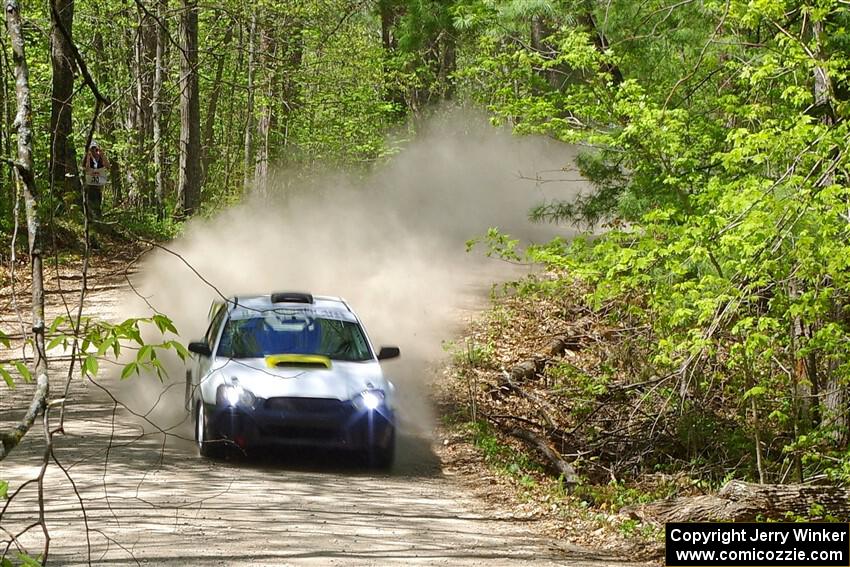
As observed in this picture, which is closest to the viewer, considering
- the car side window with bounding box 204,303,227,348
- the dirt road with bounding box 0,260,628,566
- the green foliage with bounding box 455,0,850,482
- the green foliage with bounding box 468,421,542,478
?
the dirt road with bounding box 0,260,628,566

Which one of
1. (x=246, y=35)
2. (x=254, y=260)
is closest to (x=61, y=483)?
(x=254, y=260)

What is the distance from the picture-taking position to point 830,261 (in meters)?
10.2

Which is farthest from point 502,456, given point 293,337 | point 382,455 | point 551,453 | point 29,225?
point 29,225

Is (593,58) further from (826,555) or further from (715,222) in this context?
(826,555)

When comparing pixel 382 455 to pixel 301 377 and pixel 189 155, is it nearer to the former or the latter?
pixel 301 377

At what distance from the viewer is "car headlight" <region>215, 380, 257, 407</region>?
433 inches

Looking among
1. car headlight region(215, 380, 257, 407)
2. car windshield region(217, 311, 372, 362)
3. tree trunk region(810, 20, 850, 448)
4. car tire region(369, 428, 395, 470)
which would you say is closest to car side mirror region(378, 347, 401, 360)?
car windshield region(217, 311, 372, 362)

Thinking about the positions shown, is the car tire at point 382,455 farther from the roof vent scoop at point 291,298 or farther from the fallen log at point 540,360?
the fallen log at point 540,360

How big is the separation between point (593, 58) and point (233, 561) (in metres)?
9.08

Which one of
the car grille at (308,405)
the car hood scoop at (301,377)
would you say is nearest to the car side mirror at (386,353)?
the car hood scoop at (301,377)

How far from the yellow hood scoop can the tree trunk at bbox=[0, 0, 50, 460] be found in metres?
7.52

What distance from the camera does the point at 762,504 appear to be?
30.3 ft

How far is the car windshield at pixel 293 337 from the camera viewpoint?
11906mm

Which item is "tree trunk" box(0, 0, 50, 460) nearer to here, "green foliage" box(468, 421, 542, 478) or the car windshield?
the car windshield
